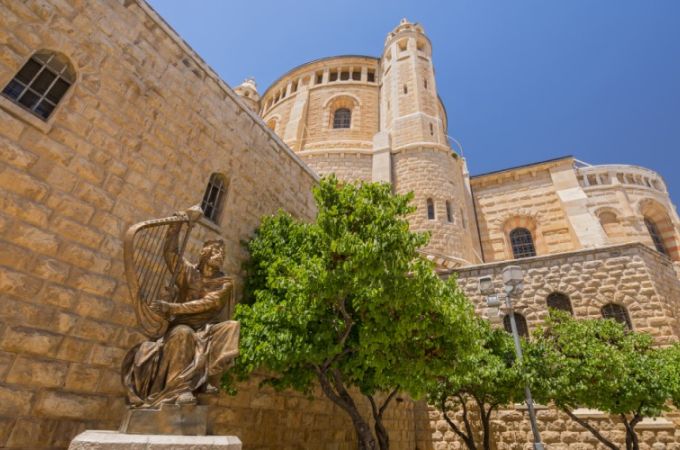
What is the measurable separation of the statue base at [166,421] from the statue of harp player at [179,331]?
67 millimetres

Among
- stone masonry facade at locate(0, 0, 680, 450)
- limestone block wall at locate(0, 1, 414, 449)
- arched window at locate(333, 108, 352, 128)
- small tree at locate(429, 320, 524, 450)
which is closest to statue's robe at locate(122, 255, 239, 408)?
stone masonry facade at locate(0, 0, 680, 450)

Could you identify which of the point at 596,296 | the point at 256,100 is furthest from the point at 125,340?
the point at 256,100

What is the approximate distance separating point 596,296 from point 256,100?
24688 mm

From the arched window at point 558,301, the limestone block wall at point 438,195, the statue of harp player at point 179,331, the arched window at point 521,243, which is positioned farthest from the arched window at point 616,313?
the statue of harp player at point 179,331

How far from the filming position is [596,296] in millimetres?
10500

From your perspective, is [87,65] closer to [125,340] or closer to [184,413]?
[125,340]

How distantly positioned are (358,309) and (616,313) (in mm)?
9271

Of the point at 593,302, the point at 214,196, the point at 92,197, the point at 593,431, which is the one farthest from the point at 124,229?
the point at 593,302

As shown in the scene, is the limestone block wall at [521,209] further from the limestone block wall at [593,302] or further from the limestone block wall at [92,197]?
the limestone block wall at [92,197]

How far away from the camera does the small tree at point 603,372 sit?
6895mm

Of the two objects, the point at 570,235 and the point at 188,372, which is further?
the point at 570,235

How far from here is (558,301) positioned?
11.1 meters

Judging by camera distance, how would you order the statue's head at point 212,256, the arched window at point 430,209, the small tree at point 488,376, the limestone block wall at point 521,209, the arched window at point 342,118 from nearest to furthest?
the statue's head at point 212,256 → the small tree at point 488,376 → the arched window at point 430,209 → the limestone block wall at point 521,209 → the arched window at point 342,118

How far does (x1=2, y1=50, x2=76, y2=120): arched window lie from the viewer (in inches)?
183
